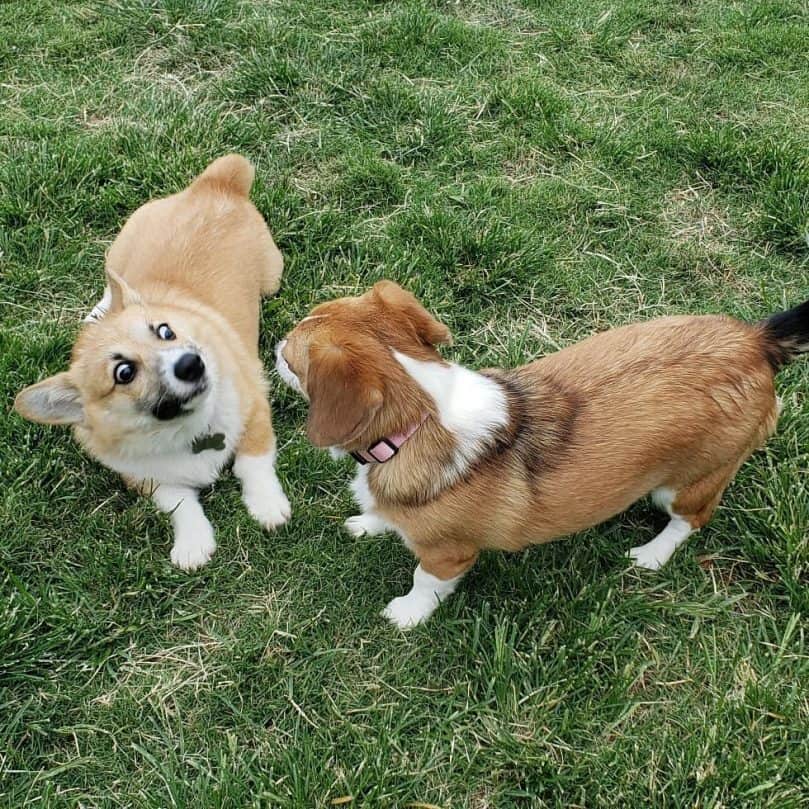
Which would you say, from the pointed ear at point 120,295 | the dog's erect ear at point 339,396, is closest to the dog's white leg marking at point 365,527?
the dog's erect ear at point 339,396

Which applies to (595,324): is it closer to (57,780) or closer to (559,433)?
(559,433)

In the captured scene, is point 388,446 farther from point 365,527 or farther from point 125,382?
point 125,382

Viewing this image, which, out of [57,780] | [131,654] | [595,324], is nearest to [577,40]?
[595,324]

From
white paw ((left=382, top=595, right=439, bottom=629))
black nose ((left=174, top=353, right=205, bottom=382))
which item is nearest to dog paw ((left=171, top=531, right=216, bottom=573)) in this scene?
black nose ((left=174, top=353, right=205, bottom=382))

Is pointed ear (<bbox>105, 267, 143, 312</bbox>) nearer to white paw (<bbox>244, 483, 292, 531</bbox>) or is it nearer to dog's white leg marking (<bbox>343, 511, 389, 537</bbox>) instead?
white paw (<bbox>244, 483, 292, 531</bbox>)

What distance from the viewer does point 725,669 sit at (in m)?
2.96

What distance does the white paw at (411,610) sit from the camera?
9.99ft

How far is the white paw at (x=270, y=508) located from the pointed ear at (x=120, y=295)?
1042 millimetres

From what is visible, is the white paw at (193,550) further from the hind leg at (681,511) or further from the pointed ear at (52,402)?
the hind leg at (681,511)

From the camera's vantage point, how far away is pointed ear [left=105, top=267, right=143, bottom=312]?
311 cm

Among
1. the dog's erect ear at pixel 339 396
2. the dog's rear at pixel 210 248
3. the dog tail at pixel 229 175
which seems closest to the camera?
the dog's erect ear at pixel 339 396

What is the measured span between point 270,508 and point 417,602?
A: 2.73 ft

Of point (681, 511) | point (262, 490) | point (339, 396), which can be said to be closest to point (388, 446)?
point (339, 396)

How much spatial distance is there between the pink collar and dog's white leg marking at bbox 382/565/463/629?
67 centimetres
